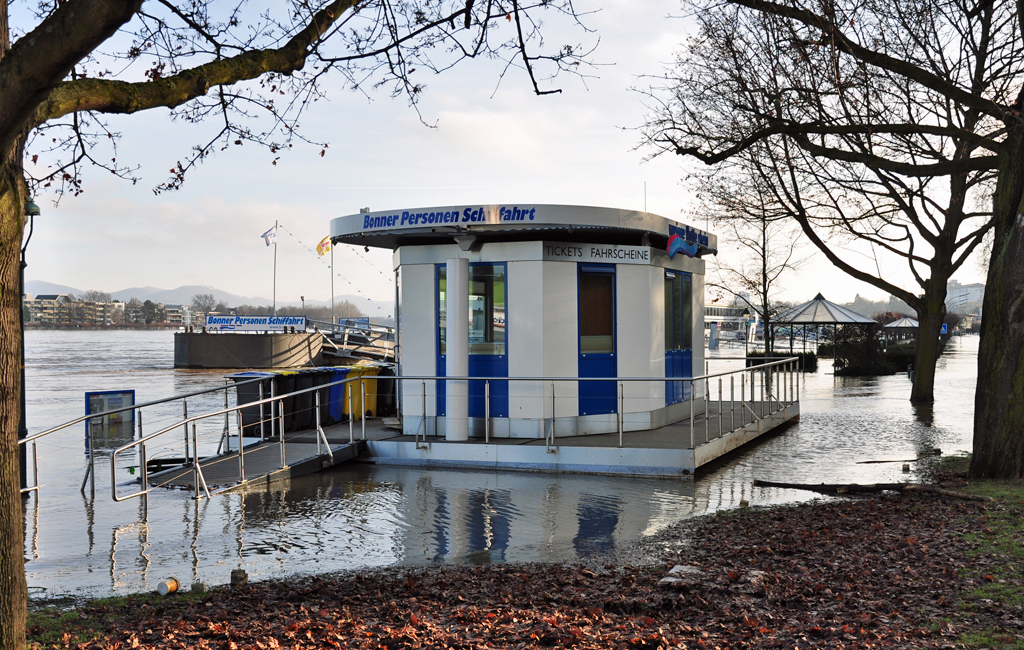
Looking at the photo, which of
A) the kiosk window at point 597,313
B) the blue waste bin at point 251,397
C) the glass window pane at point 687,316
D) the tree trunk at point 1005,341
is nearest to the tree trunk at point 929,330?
the glass window pane at point 687,316

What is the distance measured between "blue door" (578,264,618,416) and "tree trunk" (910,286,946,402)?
408 inches

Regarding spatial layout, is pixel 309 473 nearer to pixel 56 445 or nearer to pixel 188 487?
pixel 188 487

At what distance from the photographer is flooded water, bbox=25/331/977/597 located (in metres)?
7.04

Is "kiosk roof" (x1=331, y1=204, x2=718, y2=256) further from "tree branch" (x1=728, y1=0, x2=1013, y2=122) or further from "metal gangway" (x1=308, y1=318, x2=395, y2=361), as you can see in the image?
"metal gangway" (x1=308, y1=318, x2=395, y2=361)

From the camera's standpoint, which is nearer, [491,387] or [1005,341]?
[1005,341]

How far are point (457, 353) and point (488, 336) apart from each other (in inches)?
26.3

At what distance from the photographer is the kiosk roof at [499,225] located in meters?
12.2

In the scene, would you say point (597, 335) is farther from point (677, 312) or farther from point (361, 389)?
point (361, 389)

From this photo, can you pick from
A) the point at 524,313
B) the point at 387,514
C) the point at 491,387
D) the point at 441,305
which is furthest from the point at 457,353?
the point at 387,514

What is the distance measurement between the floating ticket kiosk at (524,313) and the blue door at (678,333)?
26.8 inches

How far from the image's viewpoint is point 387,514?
29.3ft

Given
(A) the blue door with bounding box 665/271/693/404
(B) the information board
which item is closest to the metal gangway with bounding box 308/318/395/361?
(B) the information board

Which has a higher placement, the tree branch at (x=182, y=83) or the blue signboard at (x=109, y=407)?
the tree branch at (x=182, y=83)

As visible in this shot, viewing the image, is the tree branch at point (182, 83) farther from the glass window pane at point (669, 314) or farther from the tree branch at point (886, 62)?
the glass window pane at point (669, 314)
